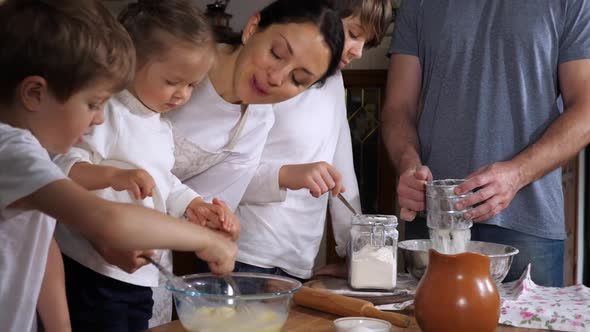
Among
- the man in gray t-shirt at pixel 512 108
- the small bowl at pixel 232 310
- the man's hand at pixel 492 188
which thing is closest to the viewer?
the small bowl at pixel 232 310

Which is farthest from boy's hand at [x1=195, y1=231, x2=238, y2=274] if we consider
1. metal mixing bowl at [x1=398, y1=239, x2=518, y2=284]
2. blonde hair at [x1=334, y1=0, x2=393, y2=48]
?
blonde hair at [x1=334, y1=0, x2=393, y2=48]

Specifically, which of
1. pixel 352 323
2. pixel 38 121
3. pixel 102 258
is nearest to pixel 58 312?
pixel 102 258

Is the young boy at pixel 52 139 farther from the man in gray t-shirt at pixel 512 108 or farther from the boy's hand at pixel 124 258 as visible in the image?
the man in gray t-shirt at pixel 512 108

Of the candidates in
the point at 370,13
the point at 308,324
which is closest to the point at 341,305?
the point at 308,324

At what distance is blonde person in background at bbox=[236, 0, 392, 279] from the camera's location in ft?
6.51

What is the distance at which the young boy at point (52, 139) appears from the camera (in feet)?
3.59

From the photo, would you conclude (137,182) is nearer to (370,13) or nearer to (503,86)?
(370,13)

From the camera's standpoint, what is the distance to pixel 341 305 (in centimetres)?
153

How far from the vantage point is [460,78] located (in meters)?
2.22

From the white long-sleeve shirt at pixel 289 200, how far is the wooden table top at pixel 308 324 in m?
0.41

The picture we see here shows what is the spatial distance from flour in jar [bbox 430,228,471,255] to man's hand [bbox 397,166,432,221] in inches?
5.7

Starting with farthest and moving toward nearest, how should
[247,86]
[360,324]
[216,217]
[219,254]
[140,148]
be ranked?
[247,86] < [140,148] < [216,217] < [360,324] < [219,254]

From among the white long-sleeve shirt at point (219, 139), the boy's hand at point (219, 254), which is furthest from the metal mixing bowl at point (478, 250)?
the boy's hand at point (219, 254)

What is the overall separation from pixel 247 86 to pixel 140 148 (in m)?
0.27
